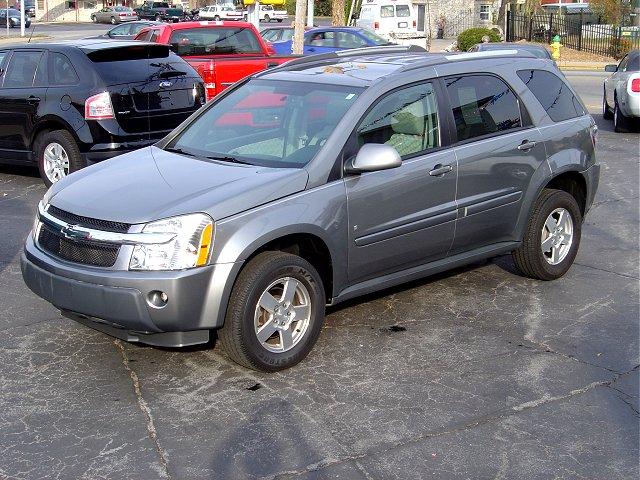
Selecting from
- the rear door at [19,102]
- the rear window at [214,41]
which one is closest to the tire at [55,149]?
the rear door at [19,102]

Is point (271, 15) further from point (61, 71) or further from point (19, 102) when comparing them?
point (61, 71)

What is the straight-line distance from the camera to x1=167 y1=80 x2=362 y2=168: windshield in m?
6.11

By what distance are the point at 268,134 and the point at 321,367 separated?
1.61m

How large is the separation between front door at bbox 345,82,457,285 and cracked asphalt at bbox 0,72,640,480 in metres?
0.53

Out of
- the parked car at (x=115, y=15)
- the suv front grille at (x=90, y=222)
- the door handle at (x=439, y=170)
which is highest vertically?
the parked car at (x=115, y=15)

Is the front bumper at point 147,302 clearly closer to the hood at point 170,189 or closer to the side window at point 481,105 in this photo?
the hood at point 170,189

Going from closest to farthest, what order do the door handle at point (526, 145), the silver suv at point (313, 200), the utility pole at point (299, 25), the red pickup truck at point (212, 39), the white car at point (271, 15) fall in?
the silver suv at point (313, 200), the door handle at point (526, 145), the red pickup truck at point (212, 39), the utility pole at point (299, 25), the white car at point (271, 15)

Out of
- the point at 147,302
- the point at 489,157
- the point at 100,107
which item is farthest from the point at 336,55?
the point at 100,107

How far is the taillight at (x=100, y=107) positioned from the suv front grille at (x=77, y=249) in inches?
183

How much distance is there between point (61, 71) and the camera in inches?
430

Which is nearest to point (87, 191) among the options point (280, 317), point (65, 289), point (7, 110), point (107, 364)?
point (65, 289)

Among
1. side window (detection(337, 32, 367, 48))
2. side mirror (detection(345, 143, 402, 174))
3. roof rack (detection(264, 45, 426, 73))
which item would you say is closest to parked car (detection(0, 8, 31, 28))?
side window (detection(337, 32, 367, 48))

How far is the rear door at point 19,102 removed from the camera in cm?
1106

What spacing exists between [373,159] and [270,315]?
113cm
